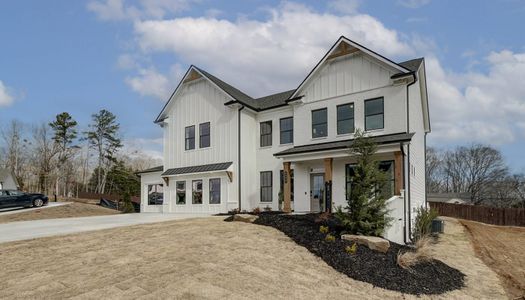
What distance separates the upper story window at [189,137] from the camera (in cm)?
2267

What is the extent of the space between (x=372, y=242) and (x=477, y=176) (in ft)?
207

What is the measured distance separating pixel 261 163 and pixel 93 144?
47.1m

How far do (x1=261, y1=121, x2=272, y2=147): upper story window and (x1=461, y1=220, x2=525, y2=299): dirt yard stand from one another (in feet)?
37.6

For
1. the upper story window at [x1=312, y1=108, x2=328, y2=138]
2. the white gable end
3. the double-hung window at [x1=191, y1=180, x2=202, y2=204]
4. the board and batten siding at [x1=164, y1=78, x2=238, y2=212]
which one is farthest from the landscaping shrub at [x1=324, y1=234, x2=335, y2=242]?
the double-hung window at [x1=191, y1=180, x2=202, y2=204]

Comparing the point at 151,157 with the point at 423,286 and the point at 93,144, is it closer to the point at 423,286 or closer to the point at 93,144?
the point at 93,144

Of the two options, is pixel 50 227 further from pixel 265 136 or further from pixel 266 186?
pixel 265 136

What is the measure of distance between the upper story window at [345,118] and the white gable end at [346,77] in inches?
27.0

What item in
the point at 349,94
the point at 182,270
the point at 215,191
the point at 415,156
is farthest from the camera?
the point at 215,191

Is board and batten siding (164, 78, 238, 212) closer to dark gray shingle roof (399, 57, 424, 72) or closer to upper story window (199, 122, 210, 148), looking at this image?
upper story window (199, 122, 210, 148)

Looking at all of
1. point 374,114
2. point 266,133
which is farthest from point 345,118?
point 266,133

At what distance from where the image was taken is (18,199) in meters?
26.3

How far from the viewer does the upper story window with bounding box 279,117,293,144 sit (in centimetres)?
2002

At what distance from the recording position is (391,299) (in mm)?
7016

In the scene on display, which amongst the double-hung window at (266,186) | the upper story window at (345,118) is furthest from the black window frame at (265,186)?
the upper story window at (345,118)
